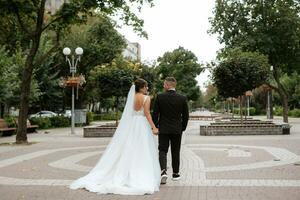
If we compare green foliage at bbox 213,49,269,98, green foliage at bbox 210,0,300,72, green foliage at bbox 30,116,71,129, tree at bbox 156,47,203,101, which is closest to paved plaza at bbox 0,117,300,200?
green foliage at bbox 213,49,269,98

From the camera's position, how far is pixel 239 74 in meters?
27.5

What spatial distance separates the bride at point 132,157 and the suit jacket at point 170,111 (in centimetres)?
18

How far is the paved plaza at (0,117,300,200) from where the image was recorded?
8.63 m

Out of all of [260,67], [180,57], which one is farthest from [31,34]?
[180,57]

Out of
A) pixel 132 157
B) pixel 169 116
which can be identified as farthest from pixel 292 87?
pixel 132 157

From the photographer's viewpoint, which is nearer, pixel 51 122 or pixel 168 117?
pixel 168 117

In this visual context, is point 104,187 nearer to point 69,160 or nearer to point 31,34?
point 69,160

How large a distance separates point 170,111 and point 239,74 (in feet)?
59.7

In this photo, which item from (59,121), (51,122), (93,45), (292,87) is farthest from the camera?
(292,87)

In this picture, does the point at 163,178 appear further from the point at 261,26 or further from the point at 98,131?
the point at 261,26

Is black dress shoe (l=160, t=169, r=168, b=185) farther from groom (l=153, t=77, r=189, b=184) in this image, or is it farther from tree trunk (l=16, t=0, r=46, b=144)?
tree trunk (l=16, t=0, r=46, b=144)

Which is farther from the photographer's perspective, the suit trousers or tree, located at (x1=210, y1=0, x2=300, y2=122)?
tree, located at (x1=210, y1=0, x2=300, y2=122)

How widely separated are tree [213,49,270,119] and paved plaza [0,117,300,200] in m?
10.0

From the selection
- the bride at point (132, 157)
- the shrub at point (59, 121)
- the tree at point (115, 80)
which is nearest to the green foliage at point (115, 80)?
the tree at point (115, 80)
